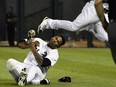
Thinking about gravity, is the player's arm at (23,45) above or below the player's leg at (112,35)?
below

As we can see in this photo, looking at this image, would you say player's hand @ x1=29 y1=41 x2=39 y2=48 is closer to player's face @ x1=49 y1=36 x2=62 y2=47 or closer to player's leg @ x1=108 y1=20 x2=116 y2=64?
player's face @ x1=49 y1=36 x2=62 y2=47

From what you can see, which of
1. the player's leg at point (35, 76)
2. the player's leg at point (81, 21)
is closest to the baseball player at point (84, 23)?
the player's leg at point (81, 21)

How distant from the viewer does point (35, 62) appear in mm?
8164

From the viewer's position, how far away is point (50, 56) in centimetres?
809

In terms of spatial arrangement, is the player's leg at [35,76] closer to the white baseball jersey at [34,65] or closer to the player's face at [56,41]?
the white baseball jersey at [34,65]

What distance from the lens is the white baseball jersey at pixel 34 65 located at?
7961mm

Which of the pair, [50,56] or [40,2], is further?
[40,2]

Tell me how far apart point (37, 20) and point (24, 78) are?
18.6m

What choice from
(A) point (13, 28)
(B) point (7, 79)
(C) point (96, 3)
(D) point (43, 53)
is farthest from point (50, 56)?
(A) point (13, 28)

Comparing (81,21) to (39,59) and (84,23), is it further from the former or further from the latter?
(39,59)

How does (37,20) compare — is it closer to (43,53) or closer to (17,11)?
(17,11)

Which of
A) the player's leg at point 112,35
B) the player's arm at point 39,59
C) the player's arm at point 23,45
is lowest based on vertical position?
the player's arm at point 39,59

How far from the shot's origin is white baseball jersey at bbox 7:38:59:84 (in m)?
7.96

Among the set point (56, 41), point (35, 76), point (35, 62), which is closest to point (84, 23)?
point (56, 41)
